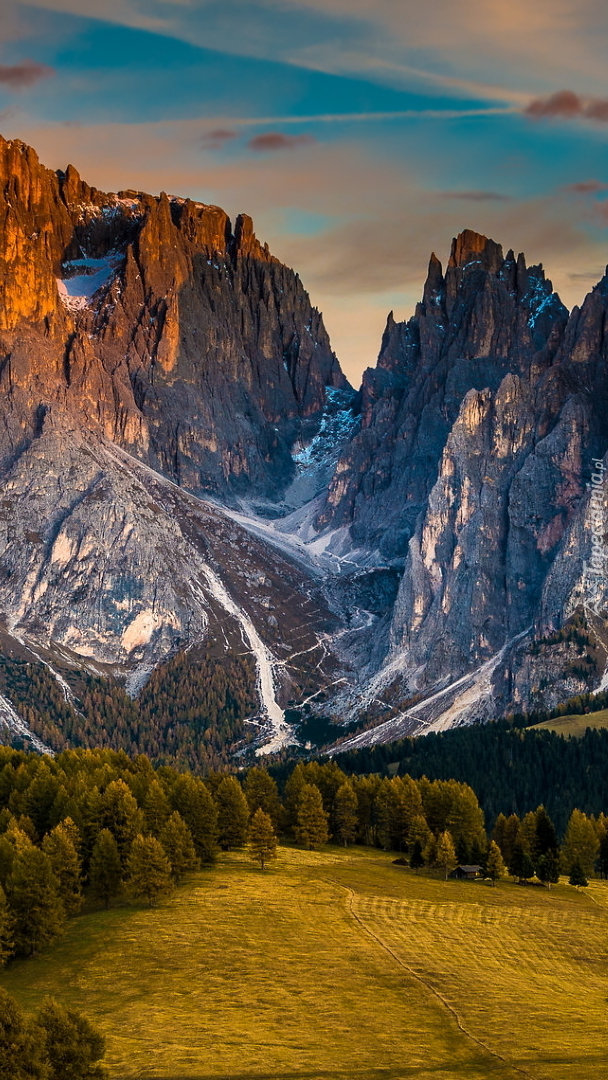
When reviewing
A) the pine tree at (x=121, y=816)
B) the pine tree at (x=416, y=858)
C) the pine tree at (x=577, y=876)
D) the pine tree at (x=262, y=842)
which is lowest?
the pine tree at (x=577, y=876)

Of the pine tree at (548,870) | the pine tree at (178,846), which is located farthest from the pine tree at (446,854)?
the pine tree at (178,846)

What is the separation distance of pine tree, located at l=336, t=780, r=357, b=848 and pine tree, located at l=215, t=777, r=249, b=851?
14219 mm

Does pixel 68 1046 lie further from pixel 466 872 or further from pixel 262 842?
pixel 466 872

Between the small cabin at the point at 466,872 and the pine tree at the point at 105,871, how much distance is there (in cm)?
3734

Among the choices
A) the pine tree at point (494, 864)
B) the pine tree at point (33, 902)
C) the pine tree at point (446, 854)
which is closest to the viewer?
the pine tree at point (33, 902)

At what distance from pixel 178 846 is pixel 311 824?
89.4 feet

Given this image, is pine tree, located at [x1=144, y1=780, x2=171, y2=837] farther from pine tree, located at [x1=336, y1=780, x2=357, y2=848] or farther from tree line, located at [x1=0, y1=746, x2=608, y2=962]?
pine tree, located at [x1=336, y1=780, x2=357, y2=848]

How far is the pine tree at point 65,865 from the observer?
12631cm

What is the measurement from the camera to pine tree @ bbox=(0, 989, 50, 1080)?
77.9 m

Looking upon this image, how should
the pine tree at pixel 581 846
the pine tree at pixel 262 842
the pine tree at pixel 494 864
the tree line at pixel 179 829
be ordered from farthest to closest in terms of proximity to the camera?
the pine tree at pixel 581 846
the pine tree at pixel 494 864
the pine tree at pixel 262 842
the tree line at pixel 179 829

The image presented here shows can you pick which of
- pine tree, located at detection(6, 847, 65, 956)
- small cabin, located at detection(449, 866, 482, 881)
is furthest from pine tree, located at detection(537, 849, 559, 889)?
pine tree, located at detection(6, 847, 65, 956)

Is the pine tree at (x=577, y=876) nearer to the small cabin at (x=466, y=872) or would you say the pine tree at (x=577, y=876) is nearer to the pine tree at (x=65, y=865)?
the small cabin at (x=466, y=872)

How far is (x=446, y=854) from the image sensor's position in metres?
150

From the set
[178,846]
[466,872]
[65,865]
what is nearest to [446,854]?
[466,872]
